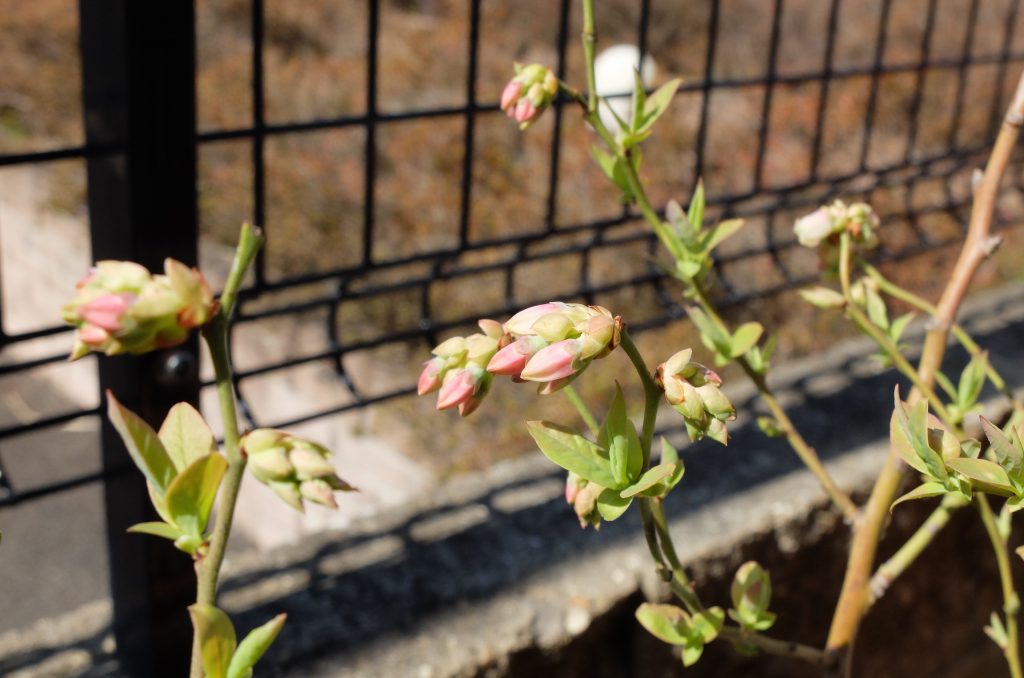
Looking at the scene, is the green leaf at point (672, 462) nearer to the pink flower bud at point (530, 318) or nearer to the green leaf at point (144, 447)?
the pink flower bud at point (530, 318)

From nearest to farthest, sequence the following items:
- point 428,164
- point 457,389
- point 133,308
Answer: point 133,308 → point 457,389 → point 428,164

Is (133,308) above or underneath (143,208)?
above

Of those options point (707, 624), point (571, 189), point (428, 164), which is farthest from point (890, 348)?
point (428, 164)

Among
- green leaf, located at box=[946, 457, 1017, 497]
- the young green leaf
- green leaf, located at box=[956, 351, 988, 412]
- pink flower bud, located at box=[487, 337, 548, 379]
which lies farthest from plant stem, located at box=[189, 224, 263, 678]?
green leaf, located at box=[956, 351, 988, 412]

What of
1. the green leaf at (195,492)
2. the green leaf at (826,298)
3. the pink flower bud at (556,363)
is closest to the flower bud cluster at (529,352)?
the pink flower bud at (556,363)

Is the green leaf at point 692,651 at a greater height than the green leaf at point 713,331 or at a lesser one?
lesser

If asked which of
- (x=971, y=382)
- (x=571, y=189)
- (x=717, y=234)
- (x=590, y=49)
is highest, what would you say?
(x=590, y=49)

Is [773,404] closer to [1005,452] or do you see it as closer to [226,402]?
[1005,452]
